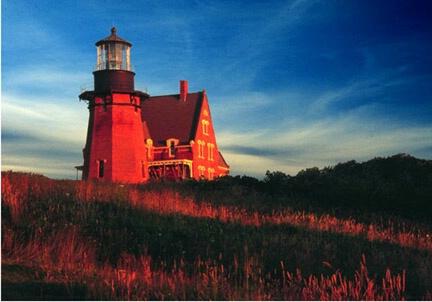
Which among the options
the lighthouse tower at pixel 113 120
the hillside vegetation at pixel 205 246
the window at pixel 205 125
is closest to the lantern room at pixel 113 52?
the lighthouse tower at pixel 113 120

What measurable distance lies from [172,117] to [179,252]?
4215 centimetres

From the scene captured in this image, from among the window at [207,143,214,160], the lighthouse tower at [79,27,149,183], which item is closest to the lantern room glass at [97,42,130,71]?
the lighthouse tower at [79,27,149,183]

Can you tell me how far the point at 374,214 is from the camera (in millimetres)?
19469

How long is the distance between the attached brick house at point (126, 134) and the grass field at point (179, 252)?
79.8 feet

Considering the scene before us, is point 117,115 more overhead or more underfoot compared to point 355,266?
more overhead

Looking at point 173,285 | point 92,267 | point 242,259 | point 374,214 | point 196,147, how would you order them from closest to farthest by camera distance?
point 173,285 < point 92,267 < point 242,259 < point 374,214 < point 196,147

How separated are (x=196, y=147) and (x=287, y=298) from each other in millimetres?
43993

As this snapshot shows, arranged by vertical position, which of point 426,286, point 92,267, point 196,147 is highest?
point 196,147

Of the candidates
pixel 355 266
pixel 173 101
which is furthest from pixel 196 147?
pixel 355 266

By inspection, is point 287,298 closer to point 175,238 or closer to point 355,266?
point 355,266

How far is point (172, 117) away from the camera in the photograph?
5306 centimetres

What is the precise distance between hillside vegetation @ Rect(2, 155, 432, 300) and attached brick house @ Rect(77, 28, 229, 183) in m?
21.9

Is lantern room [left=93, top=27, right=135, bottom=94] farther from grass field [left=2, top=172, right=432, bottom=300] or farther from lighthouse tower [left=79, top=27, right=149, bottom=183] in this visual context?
grass field [left=2, top=172, right=432, bottom=300]

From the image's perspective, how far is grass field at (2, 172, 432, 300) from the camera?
8.05 meters
